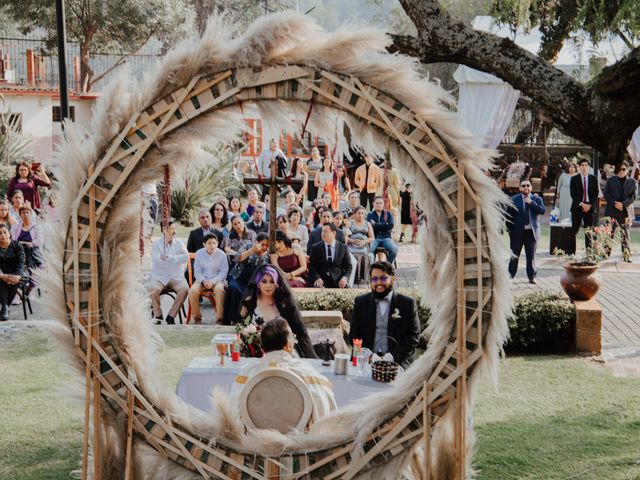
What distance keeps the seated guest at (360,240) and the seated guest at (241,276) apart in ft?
9.03

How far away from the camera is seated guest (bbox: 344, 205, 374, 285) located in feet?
45.4

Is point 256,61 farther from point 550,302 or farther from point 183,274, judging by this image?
point 183,274

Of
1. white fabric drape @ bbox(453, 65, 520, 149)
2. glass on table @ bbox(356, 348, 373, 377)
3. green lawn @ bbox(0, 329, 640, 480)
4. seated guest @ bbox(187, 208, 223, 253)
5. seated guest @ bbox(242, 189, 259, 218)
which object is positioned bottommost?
green lawn @ bbox(0, 329, 640, 480)

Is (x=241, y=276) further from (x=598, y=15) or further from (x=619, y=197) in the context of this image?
(x=619, y=197)

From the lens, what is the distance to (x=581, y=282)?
34.6 feet

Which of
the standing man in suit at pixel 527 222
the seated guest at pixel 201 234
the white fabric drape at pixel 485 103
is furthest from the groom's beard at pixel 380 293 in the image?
the white fabric drape at pixel 485 103

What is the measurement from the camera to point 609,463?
6.58 meters

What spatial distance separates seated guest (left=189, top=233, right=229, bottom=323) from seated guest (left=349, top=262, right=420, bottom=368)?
13.3 ft

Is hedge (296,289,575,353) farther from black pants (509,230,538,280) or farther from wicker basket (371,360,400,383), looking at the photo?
black pants (509,230,538,280)

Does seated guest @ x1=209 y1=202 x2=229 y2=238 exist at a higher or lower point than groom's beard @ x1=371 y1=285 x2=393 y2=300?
higher

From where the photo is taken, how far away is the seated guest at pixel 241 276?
11.3 m

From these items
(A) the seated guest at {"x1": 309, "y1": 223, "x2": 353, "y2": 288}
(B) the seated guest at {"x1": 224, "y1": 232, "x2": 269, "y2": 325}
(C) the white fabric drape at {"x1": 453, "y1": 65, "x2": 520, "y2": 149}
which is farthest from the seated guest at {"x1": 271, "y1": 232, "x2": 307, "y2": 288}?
(C) the white fabric drape at {"x1": 453, "y1": 65, "x2": 520, "y2": 149}

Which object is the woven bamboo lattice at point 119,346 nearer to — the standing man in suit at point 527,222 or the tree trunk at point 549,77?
the tree trunk at point 549,77

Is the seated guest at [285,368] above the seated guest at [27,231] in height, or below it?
below
